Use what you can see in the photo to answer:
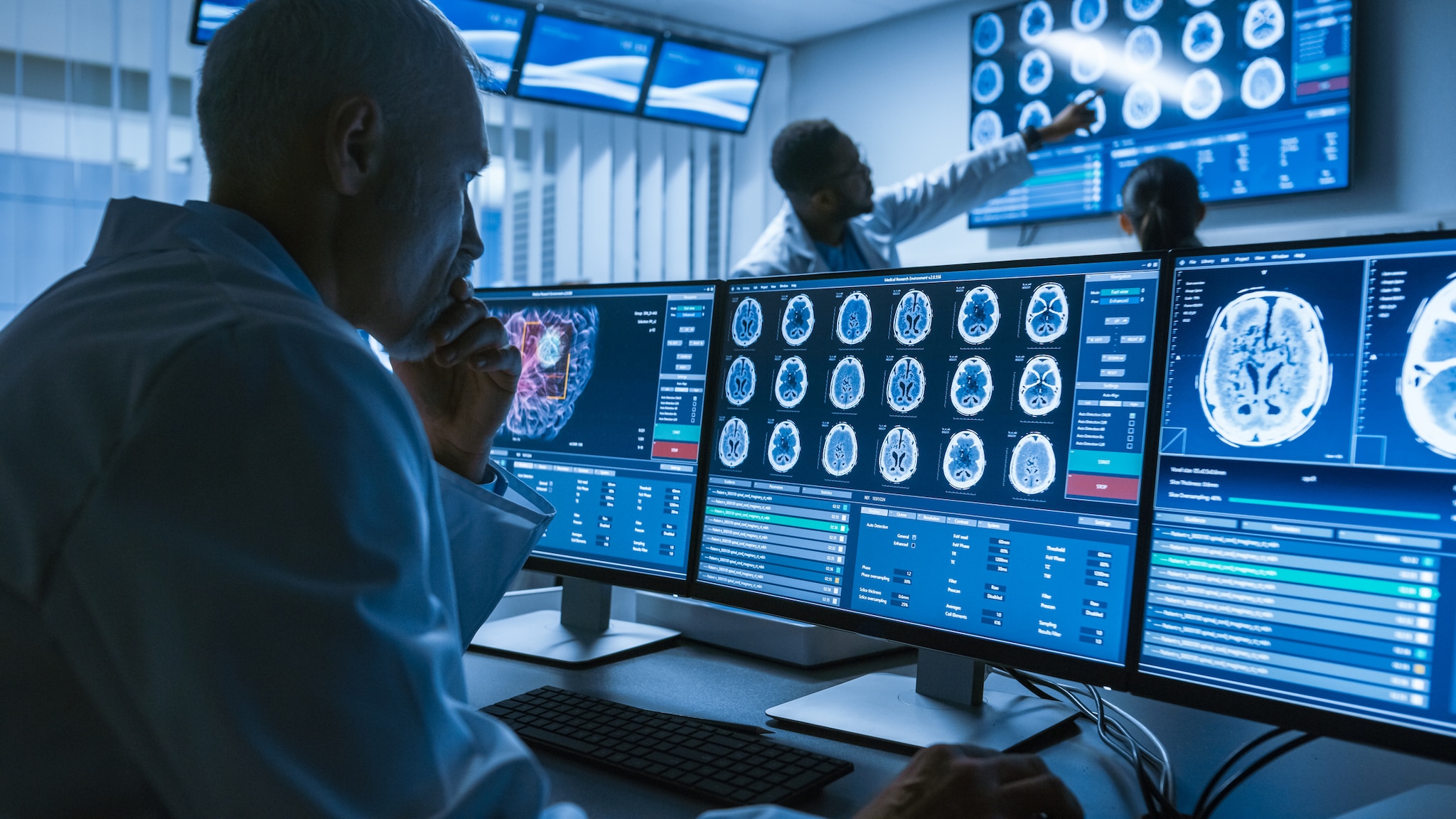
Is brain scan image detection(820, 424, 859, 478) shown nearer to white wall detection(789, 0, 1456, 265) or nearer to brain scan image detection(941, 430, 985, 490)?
brain scan image detection(941, 430, 985, 490)

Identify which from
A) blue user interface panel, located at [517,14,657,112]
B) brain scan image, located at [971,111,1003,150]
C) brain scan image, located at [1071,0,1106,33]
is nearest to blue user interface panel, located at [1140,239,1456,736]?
brain scan image, located at [1071,0,1106,33]

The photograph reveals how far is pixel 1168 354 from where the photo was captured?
0.92 meters

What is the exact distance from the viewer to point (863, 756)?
983 mm

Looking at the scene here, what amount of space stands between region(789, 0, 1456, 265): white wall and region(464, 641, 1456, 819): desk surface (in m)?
2.05

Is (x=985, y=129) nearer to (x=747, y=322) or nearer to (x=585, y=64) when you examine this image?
(x=585, y=64)

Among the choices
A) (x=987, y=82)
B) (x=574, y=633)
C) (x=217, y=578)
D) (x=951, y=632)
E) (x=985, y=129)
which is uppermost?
(x=987, y=82)

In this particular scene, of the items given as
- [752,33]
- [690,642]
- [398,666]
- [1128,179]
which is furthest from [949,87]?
[398,666]

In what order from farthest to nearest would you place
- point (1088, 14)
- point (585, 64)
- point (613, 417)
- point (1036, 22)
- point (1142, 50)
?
point (585, 64), point (1036, 22), point (1088, 14), point (1142, 50), point (613, 417)

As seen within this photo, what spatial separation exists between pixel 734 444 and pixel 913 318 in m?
0.27

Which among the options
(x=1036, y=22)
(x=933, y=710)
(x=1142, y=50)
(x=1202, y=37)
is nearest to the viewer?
(x=933, y=710)

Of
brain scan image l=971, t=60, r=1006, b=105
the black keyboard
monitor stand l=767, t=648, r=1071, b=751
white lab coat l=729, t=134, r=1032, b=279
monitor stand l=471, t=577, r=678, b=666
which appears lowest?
monitor stand l=471, t=577, r=678, b=666

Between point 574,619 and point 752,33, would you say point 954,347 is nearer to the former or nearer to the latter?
point 574,619

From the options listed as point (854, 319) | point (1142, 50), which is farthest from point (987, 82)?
point (854, 319)

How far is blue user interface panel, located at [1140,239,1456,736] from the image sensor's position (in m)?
0.78
